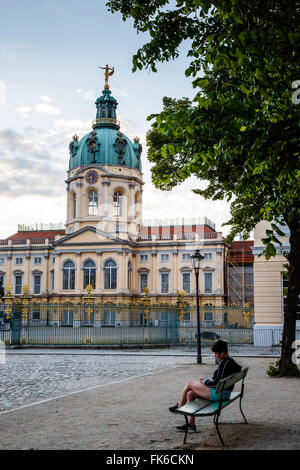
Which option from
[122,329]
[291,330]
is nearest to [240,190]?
[291,330]

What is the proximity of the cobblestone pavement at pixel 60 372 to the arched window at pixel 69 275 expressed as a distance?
129 feet

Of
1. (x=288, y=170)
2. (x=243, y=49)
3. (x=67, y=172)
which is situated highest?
(x=67, y=172)

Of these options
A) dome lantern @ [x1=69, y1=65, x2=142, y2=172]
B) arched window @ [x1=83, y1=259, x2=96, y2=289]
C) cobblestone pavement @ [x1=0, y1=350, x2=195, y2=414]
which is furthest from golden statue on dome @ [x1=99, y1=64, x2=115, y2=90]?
cobblestone pavement @ [x1=0, y1=350, x2=195, y2=414]

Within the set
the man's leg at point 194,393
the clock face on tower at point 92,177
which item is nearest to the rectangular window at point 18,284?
the clock face on tower at point 92,177

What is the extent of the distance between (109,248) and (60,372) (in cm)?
4625

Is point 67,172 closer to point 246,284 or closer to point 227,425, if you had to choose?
point 246,284

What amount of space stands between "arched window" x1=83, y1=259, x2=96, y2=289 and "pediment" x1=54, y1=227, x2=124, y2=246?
2479 mm

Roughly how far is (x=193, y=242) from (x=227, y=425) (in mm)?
55765

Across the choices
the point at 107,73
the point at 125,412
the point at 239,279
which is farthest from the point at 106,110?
the point at 125,412

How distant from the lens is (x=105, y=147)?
65.2 metres

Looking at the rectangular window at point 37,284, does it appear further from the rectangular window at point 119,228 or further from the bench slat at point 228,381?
the bench slat at point 228,381

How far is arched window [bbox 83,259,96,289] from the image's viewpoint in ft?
205

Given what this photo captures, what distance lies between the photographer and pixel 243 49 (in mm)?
6281
